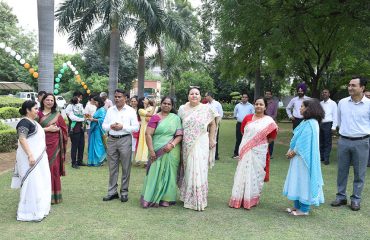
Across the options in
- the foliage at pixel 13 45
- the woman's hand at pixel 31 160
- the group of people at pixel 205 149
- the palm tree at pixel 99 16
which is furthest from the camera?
the foliage at pixel 13 45

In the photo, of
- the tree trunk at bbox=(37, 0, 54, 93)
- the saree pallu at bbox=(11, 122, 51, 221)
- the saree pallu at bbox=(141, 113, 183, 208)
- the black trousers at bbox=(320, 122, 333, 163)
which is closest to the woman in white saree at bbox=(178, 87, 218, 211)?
the saree pallu at bbox=(141, 113, 183, 208)

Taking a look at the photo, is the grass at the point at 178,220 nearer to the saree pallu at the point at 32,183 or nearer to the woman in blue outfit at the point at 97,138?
the saree pallu at the point at 32,183

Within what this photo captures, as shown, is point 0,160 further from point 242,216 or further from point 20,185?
point 242,216

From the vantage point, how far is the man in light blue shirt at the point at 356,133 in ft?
17.2

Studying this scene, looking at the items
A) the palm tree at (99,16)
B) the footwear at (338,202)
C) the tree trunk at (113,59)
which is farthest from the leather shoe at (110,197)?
the tree trunk at (113,59)

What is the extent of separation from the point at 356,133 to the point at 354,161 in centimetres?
40

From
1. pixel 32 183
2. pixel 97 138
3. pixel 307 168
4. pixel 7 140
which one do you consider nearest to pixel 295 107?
pixel 307 168

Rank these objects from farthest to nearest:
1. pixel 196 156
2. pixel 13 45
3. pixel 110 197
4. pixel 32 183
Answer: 1. pixel 13 45
2. pixel 110 197
3. pixel 196 156
4. pixel 32 183

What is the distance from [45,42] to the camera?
9469mm

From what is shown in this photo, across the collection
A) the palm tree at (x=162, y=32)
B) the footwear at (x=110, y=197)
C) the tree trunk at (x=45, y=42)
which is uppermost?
the palm tree at (x=162, y=32)

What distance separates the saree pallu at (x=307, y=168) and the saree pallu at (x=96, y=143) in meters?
4.72

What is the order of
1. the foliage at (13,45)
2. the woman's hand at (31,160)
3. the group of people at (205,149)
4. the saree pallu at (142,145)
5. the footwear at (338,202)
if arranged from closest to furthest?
the woman's hand at (31,160) → the group of people at (205,149) → the footwear at (338,202) → the saree pallu at (142,145) → the foliage at (13,45)

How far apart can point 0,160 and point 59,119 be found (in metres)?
4.59

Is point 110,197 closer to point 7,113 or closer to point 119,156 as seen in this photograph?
point 119,156
